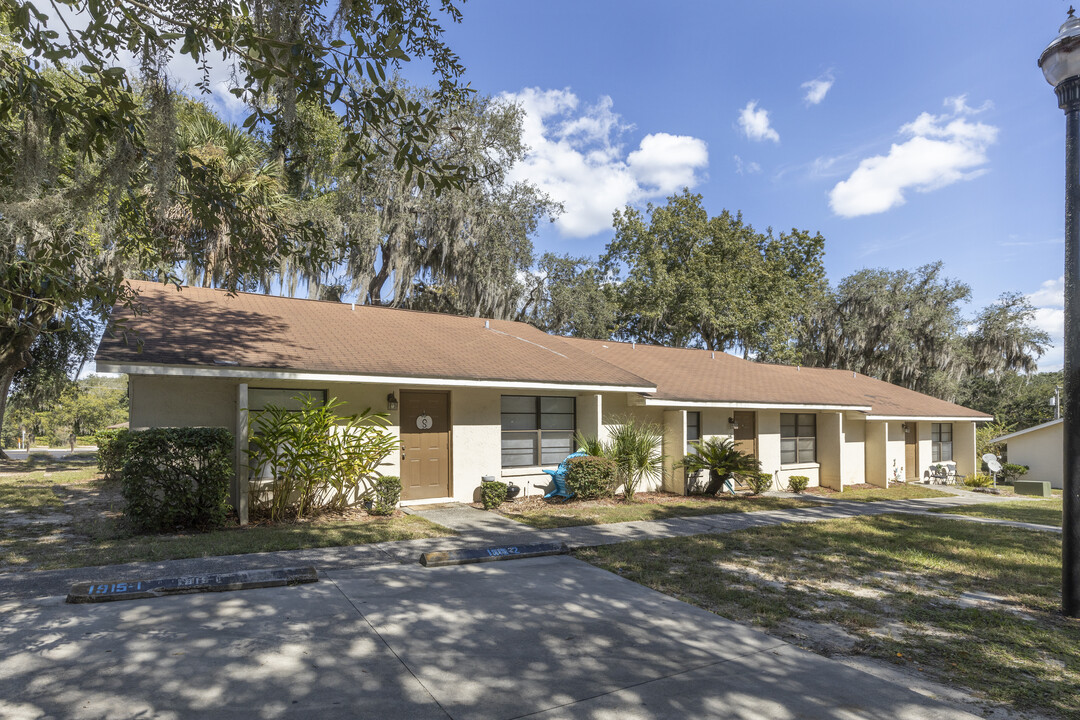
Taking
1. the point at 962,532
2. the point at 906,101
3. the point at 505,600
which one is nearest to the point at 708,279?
the point at 906,101

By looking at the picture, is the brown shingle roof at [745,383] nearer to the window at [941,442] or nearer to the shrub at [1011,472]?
the window at [941,442]

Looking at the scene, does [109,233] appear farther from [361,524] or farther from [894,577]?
[894,577]

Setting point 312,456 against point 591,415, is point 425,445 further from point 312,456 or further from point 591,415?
point 591,415

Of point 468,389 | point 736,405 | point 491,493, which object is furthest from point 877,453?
point 468,389

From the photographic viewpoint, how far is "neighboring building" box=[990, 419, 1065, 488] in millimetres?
24000

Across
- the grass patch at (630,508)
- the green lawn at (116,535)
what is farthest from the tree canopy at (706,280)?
the green lawn at (116,535)

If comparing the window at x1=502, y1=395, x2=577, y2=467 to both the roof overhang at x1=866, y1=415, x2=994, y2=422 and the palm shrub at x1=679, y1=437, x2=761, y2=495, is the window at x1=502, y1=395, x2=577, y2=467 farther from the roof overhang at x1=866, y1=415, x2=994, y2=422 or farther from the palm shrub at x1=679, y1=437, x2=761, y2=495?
the roof overhang at x1=866, y1=415, x2=994, y2=422

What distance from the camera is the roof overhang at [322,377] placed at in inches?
315

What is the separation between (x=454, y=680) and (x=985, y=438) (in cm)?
2822

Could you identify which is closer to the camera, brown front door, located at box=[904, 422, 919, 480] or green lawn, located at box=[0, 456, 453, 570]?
green lawn, located at box=[0, 456, 453, 570]

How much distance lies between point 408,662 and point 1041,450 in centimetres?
3019

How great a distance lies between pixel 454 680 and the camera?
373 cm

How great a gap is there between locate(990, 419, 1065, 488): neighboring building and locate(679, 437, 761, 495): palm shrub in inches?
712

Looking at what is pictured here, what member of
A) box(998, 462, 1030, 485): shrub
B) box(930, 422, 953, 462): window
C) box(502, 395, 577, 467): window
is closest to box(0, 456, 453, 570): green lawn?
box(502, 395, 577, 467): window
